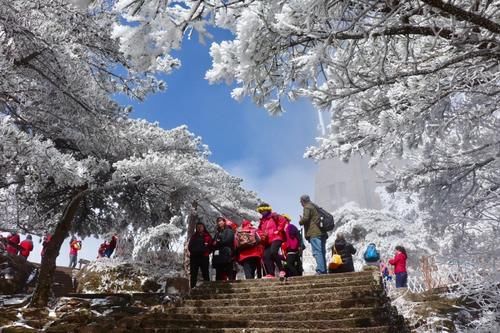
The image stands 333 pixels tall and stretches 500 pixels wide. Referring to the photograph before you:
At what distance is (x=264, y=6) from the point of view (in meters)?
3.91

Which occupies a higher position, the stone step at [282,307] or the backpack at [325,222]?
the backpack at [325,222]

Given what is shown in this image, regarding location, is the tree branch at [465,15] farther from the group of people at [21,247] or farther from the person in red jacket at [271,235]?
the group of people at [21,247]

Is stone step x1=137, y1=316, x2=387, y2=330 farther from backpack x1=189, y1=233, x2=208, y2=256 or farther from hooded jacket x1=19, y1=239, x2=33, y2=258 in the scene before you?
hooded jacket x1=19, y1=239, x2=33, y2=258

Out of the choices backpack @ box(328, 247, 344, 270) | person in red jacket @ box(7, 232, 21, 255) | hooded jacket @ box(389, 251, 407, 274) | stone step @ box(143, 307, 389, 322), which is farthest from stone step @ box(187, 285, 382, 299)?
person in red jacket @ box(7, 232, 21, 255)

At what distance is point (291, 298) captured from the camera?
21.3ft

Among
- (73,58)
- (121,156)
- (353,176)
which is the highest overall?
(353,176)

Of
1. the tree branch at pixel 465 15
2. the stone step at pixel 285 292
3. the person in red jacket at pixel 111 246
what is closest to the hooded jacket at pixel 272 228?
the stone step at pixel 285 292

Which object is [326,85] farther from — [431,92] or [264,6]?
[264,6]

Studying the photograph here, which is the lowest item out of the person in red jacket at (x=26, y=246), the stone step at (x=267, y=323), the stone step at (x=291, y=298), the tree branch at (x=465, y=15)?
the stone step at (x=267, y=323)

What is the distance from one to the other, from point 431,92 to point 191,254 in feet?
19.4

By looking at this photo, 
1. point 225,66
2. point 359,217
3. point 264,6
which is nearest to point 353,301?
point 225,66

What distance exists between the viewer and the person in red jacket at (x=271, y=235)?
797 centimetres

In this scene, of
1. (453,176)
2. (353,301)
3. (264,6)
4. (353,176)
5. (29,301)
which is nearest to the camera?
(264,6)

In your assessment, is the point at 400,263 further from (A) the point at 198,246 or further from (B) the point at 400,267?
(A) the point at 198,246
